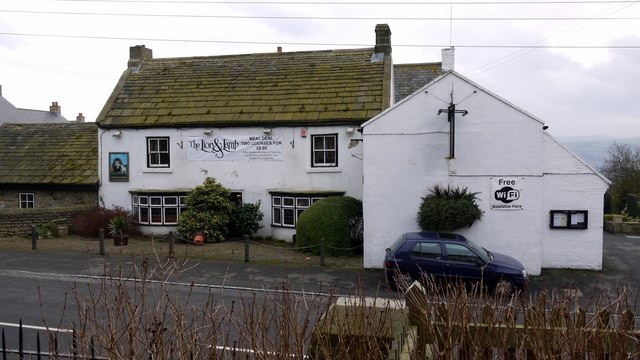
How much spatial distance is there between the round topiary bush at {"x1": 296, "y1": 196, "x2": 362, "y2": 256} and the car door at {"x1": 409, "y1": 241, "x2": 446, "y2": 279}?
4.39 m

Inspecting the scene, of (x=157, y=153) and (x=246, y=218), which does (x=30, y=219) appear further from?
(x=246, y=218)

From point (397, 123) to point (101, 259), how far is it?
10.7 meters

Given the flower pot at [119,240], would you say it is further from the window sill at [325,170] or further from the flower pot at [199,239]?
the window sill at [325,170]

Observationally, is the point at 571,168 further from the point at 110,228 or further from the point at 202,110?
the point at 110,228

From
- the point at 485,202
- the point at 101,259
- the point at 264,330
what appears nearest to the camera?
the point at 264,330

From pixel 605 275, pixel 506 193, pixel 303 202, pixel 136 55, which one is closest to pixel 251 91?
pixel 303 202

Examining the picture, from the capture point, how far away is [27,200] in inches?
976

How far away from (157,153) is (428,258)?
47.6 feet

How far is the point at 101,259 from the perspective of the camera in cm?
1698

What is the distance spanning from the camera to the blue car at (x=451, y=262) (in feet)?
42.6

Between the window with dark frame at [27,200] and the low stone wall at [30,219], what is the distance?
3.10 m

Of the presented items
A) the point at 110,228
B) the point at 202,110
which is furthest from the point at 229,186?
the point at 110,228

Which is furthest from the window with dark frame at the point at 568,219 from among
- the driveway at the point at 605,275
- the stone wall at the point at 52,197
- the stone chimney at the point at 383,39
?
the stone wall at the point at 52,197

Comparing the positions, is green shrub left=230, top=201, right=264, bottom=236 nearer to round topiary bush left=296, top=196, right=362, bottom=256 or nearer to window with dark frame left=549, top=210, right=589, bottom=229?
round topiary bush left=296, top=196, right=362, bottom=256
